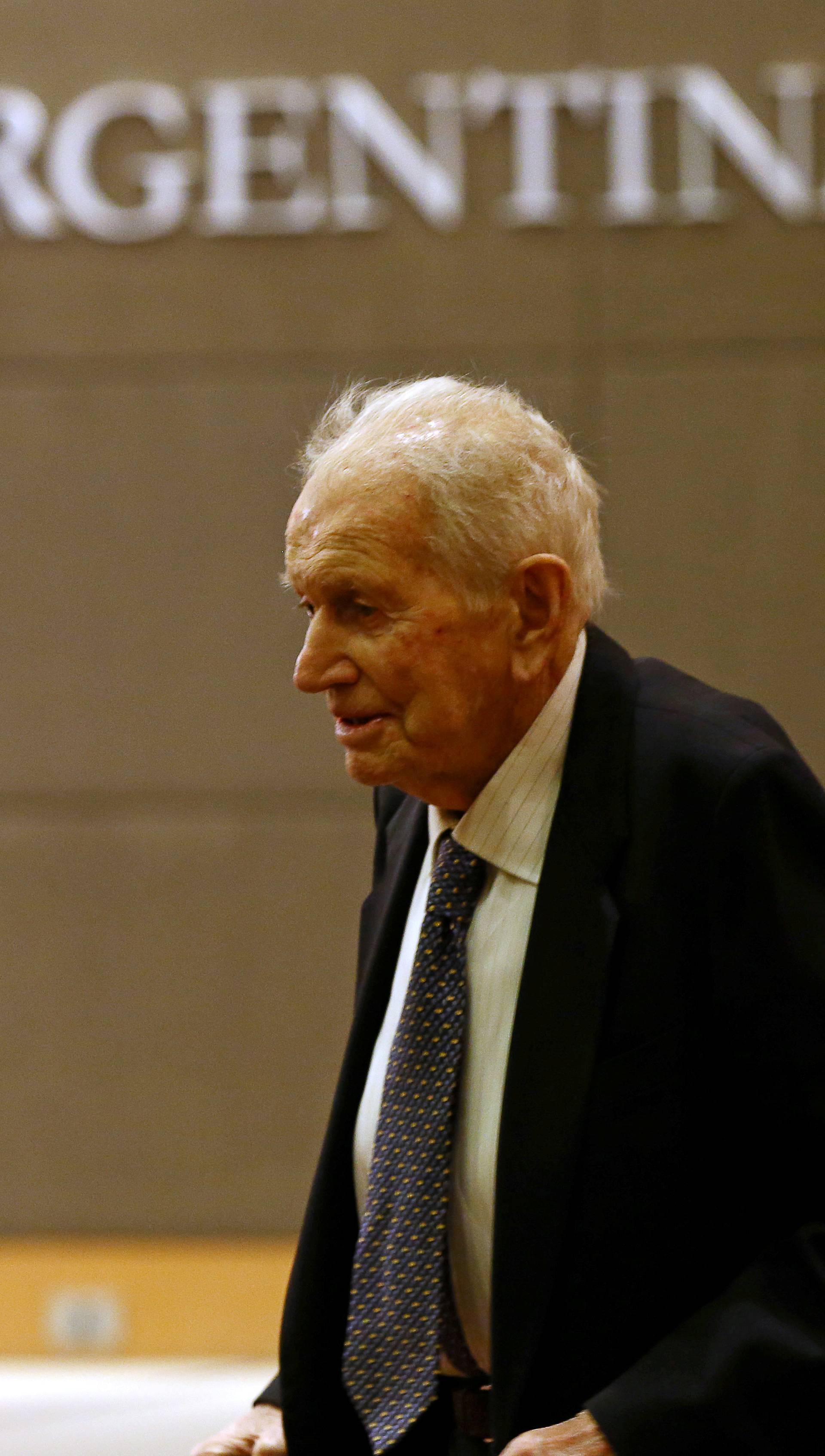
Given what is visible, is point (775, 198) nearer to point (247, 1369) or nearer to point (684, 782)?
point (684, 782)

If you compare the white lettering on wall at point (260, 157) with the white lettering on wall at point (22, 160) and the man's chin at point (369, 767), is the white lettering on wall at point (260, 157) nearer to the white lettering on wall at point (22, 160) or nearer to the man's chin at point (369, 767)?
the white lettering on wall at point (22, 160)

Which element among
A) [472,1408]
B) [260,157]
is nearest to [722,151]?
[260,157]

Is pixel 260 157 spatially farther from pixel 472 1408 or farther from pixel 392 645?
pixel 472 1408

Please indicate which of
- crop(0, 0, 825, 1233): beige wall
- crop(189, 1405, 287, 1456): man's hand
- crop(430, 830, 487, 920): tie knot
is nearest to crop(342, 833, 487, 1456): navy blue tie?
crop(430, 830, 487, 920): tie knot

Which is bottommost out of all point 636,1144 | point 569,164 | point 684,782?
point 636,1144

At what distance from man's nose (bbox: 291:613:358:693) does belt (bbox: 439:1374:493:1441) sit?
0.59 m

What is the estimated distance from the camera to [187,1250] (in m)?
3.31

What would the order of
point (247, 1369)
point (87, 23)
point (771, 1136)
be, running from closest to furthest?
point (771, 1136)
point (247, 1369)
point (87, 23)

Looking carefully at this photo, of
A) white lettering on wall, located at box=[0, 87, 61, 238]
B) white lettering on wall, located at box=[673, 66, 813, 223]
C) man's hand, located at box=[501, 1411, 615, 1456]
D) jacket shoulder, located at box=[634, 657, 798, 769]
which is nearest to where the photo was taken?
man's hand, located at box=[501, 1411, 615, 1456]

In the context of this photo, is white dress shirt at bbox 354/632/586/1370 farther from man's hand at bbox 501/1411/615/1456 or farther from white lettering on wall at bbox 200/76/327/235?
white lettering on wall at bbox 200/76/327/235

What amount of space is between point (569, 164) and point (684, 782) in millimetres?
2357

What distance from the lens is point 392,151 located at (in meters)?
3.19

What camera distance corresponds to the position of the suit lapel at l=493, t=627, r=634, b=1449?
1108 mm

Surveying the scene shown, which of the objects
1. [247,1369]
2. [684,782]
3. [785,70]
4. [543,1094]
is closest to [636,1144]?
[543,1094]
